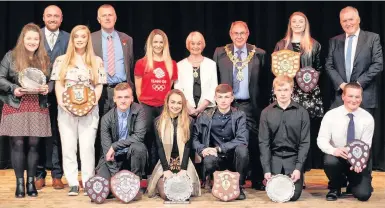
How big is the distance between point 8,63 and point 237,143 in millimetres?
2092

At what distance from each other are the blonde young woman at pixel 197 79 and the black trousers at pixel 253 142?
0.95ft

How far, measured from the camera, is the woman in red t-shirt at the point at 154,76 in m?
6.02

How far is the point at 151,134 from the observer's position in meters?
6.14

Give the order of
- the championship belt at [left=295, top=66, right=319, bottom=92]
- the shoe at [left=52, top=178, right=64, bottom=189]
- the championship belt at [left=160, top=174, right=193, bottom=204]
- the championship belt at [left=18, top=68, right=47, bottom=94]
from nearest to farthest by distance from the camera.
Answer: the championship belt at [left=160, top=174, right=193, bottom=204] → the championship belt at [left=18, top=68, right=47, bottom=94] → the championship belt at [left=295, top=66, right=319, bottom=92] → the shoe at [left=52, top=178, right=64, bottom=189]

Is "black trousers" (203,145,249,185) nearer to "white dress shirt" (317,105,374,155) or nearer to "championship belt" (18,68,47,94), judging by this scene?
"white dress shirt" (317,105,374,155)

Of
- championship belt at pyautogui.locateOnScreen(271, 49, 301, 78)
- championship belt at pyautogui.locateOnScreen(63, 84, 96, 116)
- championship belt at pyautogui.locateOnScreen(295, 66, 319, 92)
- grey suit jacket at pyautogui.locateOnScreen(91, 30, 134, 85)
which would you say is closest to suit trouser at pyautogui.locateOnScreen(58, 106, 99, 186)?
championship belt at pyautogui.locateOnScreen(63, 84, 96, 116)

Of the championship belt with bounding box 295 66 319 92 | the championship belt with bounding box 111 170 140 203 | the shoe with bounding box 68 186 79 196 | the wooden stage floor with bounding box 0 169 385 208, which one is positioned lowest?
the wooden stage floor with bounding box 0 169 385 208

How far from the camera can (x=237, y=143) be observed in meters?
5.79

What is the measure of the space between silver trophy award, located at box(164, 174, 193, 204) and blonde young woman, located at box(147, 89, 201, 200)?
0.17 metres

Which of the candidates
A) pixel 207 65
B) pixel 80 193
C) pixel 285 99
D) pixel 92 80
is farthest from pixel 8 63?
pixel 285 99

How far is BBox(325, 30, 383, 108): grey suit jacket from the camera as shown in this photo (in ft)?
19.6

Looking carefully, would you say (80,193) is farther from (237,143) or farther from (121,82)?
(237,143)

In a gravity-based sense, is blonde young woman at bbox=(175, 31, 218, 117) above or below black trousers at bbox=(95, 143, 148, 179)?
above

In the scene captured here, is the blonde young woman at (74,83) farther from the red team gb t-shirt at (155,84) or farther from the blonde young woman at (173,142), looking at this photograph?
the blonde young woman at (173,142)
